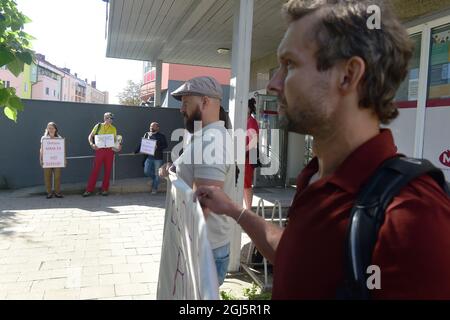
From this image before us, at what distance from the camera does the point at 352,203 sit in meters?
1.02

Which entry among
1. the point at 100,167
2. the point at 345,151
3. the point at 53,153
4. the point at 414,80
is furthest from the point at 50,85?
the point at 345,151

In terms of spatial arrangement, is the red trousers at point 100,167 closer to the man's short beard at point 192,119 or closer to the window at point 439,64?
the window at point 439,64

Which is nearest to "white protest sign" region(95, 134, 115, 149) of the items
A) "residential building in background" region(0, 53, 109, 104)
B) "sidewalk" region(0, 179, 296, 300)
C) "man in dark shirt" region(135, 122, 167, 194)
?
"man in dark shirt" region(135, 122, 167, 194)

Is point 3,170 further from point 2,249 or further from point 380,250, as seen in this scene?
point 380,250

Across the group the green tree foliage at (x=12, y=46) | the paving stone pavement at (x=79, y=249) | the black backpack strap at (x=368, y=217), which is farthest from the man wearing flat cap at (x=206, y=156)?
the paving stone pavement at (x=79, y=249)

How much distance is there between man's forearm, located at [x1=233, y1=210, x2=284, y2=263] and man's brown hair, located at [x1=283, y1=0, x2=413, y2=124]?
685 millimetres

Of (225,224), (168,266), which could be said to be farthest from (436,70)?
(168,266)

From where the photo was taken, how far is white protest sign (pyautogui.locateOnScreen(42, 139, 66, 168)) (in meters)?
9.63

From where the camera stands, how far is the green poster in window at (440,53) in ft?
16.4

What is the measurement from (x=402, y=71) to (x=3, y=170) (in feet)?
38.9

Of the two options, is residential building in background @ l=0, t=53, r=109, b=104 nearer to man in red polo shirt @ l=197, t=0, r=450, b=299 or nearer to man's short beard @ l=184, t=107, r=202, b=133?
man's short beard @ l=184, t=107, r=202, b=133

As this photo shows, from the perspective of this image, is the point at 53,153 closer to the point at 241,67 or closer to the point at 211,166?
the point at 241,67

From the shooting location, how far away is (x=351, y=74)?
1117 millimetres

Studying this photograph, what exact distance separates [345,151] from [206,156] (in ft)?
4.70
